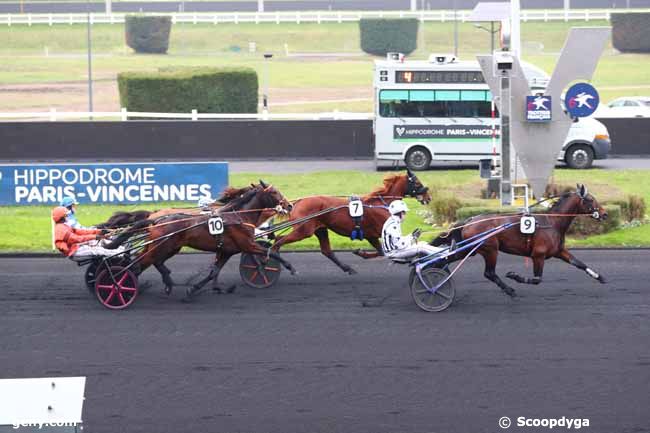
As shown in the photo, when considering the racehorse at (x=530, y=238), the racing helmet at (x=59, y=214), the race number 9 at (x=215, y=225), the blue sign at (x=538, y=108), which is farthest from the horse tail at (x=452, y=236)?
the blue sign at (x=538, y=108)

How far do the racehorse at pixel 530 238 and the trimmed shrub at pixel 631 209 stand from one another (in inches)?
204

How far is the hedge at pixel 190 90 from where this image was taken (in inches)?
1328

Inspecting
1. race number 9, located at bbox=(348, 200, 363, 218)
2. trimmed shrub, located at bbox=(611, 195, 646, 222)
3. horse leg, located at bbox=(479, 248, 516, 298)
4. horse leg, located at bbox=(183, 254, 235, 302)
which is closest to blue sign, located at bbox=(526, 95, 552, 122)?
trimmed shrub, located at bbox=(611, 195, 646, 222)

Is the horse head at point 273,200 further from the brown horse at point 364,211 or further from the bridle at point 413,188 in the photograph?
the bridle at point 413,188

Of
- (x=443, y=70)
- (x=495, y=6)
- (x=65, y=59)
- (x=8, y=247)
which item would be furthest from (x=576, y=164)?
(x=65, y=59)

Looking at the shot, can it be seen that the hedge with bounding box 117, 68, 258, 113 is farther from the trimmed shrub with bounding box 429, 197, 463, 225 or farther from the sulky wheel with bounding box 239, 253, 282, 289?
the sulky wheel with bounding box 239, 253, 282, 289

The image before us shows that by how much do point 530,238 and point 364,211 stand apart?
2339 millimetres

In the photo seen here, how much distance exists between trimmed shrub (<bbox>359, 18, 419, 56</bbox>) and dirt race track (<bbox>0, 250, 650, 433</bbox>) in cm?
4278

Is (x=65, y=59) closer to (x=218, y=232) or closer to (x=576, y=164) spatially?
(x=576, y=164)

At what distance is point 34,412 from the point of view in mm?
5211

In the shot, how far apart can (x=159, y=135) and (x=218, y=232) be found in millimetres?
15841

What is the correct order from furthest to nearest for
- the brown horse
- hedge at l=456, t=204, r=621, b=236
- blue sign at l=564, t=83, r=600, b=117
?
blue sign at l=564, t=83, r=600, b=117 < hedge at l=456, t=204, r=621, b=236 < the brown horse

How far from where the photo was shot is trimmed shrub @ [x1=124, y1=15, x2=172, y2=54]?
188 ft

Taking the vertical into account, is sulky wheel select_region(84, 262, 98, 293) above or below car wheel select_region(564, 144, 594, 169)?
below
